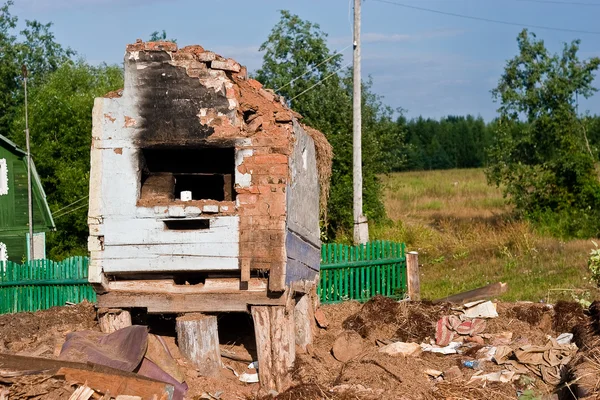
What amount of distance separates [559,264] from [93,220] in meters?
12.2

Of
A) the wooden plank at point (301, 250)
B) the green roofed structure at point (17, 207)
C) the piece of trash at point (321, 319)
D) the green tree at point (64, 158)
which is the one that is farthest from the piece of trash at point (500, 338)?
the green tree at point (64, 158)

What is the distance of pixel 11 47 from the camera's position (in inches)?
1882

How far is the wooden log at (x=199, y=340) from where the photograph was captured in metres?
11.0

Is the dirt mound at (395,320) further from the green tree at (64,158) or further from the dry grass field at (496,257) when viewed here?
the green tree at (64,158)

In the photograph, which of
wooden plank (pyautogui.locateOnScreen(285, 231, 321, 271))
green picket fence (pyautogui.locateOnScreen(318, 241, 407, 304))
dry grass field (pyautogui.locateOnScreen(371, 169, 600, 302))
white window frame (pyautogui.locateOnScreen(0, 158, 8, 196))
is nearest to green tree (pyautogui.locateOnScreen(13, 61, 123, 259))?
white window frame (pyautogui.locateOnScreen(0, 158, 8, 196))

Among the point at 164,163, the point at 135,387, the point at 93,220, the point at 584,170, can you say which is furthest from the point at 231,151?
the point at 584,170

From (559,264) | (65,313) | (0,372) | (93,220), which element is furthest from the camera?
(559,264)

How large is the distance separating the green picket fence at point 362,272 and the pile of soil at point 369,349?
2.00 meters

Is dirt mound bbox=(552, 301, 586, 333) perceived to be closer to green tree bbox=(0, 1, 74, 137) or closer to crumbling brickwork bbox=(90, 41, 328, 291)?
crumbling brickwork bbox=(90, 41, 328, 291)

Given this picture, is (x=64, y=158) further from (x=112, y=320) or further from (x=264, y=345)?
(x=264, y=345)

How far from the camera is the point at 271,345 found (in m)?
11.1

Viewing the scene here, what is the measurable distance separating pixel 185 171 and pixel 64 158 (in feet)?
73.7

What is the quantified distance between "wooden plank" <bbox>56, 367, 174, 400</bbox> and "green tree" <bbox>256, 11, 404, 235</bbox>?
15.3 m

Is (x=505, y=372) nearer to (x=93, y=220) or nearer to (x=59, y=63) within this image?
(x=93, y=220)
